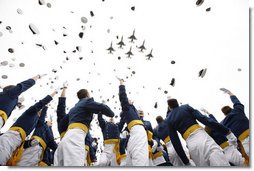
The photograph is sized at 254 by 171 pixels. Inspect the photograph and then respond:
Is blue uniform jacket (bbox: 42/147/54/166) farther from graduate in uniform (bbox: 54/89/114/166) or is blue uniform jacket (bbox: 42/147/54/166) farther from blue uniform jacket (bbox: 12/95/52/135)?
graduate in uniform (bbox: 54/89/114/166)

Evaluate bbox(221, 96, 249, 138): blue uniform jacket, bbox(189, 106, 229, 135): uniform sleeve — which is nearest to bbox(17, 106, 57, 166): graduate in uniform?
bbox(189, 106, 229, 135): uniform sleeve

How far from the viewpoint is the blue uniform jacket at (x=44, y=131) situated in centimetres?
344

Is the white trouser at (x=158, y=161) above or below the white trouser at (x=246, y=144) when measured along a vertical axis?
below

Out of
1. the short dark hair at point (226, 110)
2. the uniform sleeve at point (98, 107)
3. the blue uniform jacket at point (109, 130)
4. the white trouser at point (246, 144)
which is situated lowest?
the white trouser at point (246, 144)

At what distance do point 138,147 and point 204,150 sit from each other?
2.41 feet

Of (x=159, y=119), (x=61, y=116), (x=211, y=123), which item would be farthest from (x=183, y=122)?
(x=61, y=116)

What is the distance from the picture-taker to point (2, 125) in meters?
2.95

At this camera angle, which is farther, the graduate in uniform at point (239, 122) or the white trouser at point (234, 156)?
the graduate in uniform at point (239, 122)

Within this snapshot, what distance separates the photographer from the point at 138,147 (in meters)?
2.42

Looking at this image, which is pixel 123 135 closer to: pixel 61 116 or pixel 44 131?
pixel 61 116

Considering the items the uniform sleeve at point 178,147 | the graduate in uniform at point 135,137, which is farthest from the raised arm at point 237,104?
the graduate in uniform at point 135,137

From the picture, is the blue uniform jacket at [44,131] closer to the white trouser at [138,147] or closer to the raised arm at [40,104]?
the raised arm at [40,104]

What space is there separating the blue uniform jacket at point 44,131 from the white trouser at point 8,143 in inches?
15.6

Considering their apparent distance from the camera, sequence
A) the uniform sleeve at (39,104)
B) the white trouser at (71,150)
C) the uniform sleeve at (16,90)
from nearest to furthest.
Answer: the white trouser at (71,150) < the uniform sleeve at (16,90) < the uniform sleeve at (39,104)
